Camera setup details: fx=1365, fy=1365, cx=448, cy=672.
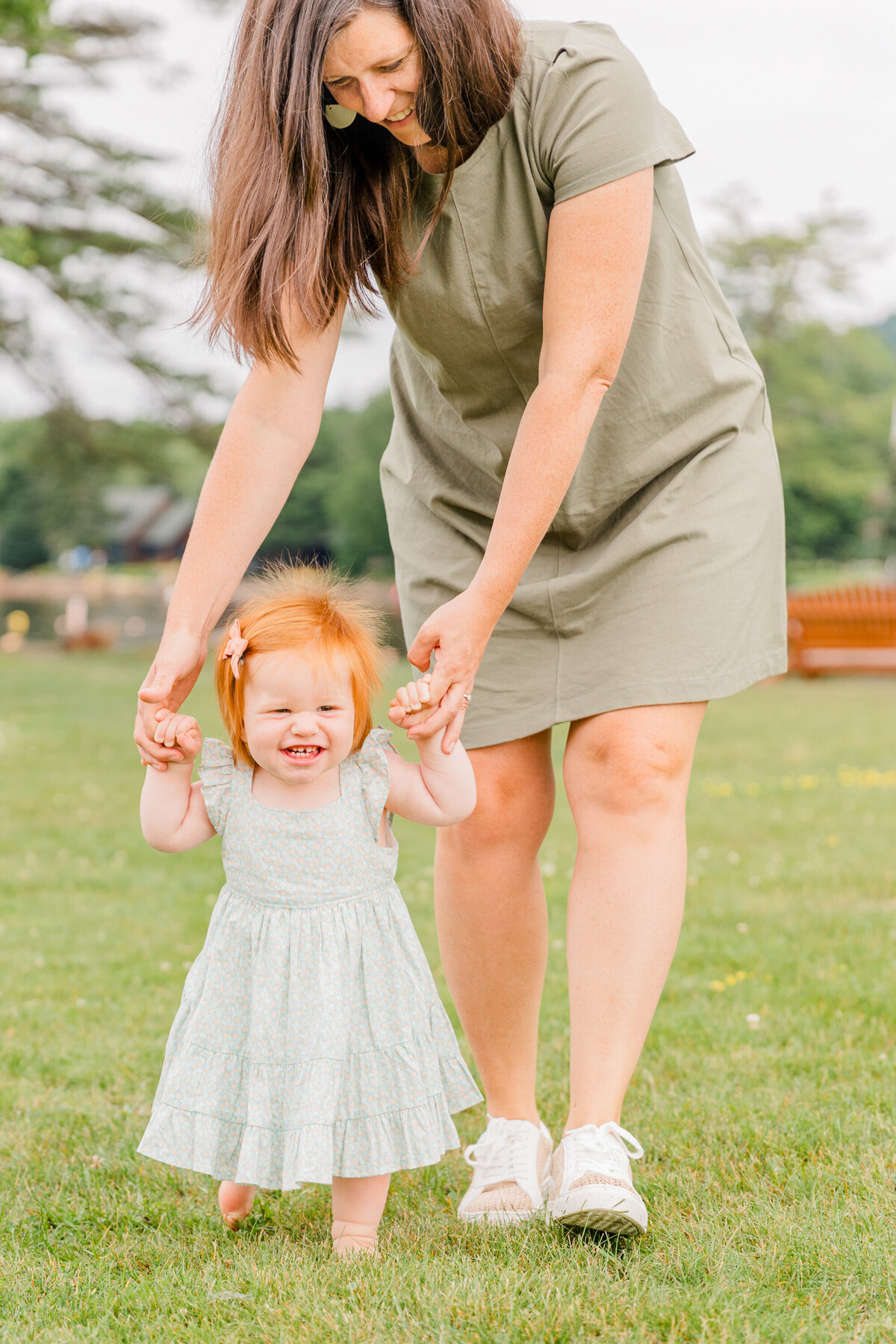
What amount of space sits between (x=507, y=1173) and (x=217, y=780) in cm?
82

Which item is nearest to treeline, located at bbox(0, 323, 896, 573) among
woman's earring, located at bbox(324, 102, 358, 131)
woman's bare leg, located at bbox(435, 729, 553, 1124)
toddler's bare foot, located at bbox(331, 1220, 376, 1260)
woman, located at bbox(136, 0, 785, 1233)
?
woman, located at bbox(136, 0, 785, 1233)

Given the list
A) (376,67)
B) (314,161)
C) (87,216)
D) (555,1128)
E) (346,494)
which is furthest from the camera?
(346,494)

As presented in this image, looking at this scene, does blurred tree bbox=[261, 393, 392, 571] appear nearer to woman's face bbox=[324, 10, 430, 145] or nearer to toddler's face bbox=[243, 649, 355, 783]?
toddler's face bbox=[243, 649, 355, 783]

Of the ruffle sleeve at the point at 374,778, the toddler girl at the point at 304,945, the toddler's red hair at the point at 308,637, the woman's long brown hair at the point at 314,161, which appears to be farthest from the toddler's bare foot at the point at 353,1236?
the woman's long brown hair at the point at 314,161

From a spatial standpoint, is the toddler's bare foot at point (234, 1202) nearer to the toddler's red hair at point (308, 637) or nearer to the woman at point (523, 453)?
the woman at point (523, 453)

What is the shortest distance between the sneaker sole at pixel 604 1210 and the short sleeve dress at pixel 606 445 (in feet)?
2.41

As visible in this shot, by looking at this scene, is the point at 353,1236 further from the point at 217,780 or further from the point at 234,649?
the point at 234,649

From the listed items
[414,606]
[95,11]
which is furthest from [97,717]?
[414,606]

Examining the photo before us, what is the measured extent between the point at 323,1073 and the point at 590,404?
3.58 feet

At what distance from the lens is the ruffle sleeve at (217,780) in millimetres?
2209

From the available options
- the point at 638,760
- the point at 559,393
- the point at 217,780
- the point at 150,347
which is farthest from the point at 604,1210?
the point at 150,347

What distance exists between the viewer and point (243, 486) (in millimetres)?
2273

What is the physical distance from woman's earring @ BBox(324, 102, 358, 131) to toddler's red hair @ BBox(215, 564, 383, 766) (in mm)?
733

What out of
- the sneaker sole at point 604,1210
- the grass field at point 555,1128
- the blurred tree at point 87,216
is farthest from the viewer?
the blurred tree at point 87,216
